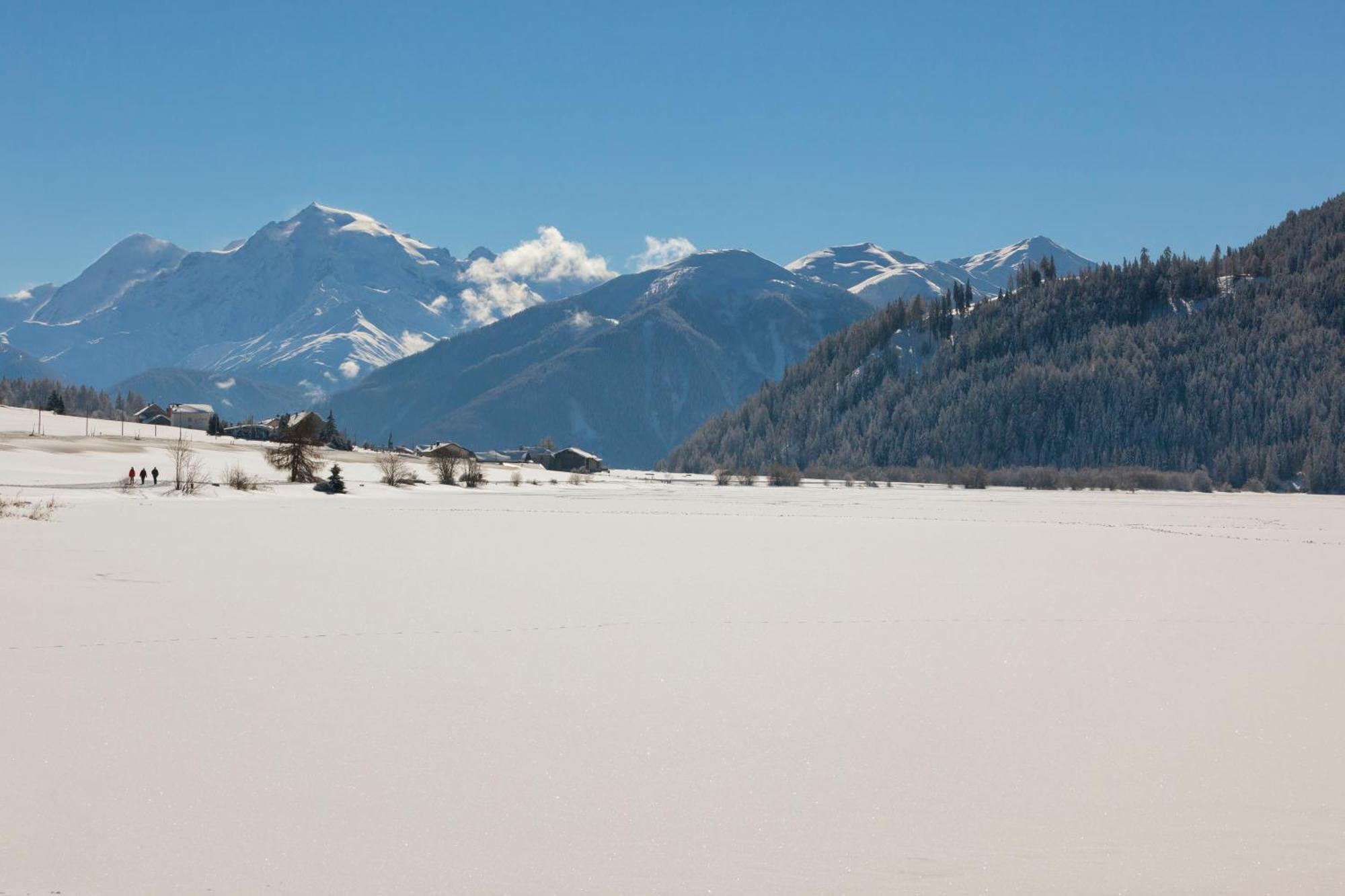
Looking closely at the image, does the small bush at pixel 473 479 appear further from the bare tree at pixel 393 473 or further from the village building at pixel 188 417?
the village building at pixel 188 417

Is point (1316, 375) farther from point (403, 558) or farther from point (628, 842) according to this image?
point (628, 842)

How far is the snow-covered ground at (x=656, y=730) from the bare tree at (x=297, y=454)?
59.6m

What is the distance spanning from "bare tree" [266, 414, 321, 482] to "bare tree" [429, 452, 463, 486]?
1805 centimetres

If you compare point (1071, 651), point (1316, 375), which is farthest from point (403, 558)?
point (1316, 375)

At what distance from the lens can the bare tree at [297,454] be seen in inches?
3403

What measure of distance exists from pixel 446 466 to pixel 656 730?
323ft

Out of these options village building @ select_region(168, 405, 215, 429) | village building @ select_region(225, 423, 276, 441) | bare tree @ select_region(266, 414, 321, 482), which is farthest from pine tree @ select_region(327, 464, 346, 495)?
village building @ select_region(168, 405, 215, 429)

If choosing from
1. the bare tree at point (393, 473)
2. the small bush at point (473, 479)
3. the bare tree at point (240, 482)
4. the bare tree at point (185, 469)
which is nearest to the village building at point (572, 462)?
the bare tree at point (393, 473)

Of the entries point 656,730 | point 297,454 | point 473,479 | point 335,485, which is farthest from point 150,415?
point 656,730

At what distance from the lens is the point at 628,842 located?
28.5 feet

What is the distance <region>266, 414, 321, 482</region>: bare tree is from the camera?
86.4 meters

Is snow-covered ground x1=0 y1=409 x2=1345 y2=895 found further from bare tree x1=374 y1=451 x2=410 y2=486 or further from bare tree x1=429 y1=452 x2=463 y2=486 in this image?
bare tree x1=429 y1=452 x2=463 y2=486

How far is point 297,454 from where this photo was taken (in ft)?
283

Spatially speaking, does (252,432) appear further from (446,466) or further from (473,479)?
(473,479)
